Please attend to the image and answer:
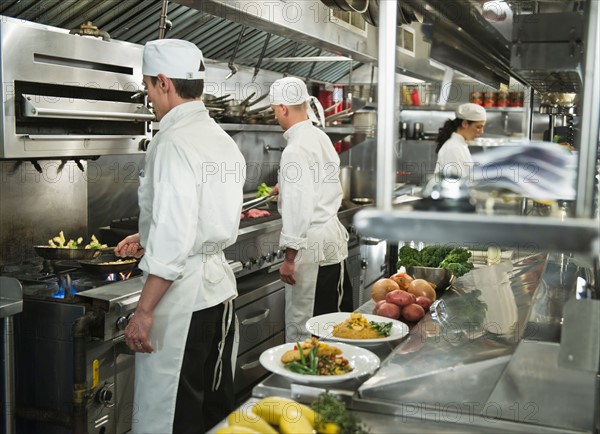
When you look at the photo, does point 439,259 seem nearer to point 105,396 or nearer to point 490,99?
point 105,396

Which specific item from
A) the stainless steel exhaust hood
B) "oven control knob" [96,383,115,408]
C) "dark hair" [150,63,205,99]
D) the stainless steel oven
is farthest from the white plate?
the stainless steel exhaust hood

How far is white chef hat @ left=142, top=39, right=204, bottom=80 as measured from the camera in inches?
116

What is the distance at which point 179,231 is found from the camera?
2.78 meters

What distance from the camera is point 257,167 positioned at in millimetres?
6332

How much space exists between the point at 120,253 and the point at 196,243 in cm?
63

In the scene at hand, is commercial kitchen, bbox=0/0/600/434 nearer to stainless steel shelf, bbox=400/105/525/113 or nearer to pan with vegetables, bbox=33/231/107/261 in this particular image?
pan with vegetables, bbox=33/231/107/261

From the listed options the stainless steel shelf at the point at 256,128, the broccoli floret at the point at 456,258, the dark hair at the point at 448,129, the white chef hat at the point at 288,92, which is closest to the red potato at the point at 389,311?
the broccoli floret at the point at 456,258

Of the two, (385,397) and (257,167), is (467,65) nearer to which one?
(385,397)

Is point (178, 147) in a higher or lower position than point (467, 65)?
lower

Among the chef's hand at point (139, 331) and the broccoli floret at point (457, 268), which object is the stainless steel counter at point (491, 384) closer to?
the chef's hand at point (139, 331)

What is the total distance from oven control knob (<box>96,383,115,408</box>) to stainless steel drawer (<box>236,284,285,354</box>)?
3.85ft

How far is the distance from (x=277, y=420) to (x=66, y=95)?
85.3 inches

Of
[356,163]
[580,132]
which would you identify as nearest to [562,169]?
[580,132]

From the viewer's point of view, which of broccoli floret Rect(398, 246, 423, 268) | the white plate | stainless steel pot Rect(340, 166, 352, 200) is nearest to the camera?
the white plate
